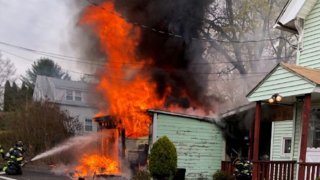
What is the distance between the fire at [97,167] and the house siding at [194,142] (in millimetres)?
2876

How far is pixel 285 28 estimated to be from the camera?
1223 centimetres

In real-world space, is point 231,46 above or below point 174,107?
above

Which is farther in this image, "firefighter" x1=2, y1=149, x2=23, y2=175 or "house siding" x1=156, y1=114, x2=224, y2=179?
"firefighter" x1=2, y1=149, x2=23, y2=175

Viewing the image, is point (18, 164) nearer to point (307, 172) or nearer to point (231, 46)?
point (307, 172)

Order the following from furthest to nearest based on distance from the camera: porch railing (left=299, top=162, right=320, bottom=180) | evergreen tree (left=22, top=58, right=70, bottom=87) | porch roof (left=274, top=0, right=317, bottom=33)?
evergreen tree (left=22, top=58, right=70, bottom=87) → porch roof (left=274, top=0, right=317, bottom=33) → porch railing (left=299, top=162, right=320, bottom=180)

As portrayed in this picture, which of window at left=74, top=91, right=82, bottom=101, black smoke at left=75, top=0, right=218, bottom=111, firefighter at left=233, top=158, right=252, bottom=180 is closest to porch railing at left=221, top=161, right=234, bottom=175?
firefighter at left=233, top=158, right=252, bottom=180

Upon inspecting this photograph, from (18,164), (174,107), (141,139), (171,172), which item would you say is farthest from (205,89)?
(18,164)

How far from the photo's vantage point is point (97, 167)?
17.0 meters

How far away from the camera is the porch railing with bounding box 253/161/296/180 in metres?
10.1

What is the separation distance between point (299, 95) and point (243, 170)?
5.94 metres

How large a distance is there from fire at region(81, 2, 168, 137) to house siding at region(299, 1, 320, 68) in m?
7.77

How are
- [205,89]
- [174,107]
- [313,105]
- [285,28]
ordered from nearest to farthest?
[313,105], [285,28], [174,107], [205,89]

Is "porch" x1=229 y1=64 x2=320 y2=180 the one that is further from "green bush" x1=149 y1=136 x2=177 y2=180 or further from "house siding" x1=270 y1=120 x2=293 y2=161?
"house siding" x1=270 y1=120 x2=293 y2=161

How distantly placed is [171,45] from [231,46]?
28.5 feet
